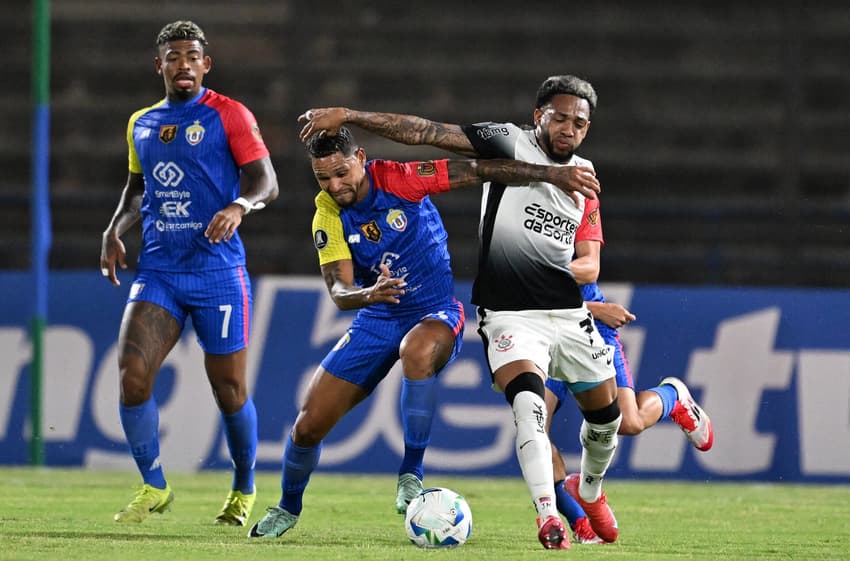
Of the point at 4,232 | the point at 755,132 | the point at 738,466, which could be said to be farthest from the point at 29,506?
the point at 755,132

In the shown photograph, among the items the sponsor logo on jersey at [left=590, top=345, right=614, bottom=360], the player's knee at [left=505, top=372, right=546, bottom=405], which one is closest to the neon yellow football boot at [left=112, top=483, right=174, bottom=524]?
the player's knee at [left=505, top=372, right=546, bottom=405]

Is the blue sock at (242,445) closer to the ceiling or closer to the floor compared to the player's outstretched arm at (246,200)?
closer to the floor

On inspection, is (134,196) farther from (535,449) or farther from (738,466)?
(738,466)

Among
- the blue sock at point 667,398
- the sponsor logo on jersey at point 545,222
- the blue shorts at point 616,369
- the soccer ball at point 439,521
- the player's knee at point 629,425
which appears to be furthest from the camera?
the blue sock at point 667,398

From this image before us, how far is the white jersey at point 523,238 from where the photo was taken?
22.9 feet

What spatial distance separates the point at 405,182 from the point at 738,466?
15.5 feet

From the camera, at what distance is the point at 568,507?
753 centimetres

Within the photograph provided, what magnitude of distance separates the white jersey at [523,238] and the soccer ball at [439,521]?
2.69ft

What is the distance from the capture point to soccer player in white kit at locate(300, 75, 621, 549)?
22.6 ft

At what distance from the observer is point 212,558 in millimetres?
6227

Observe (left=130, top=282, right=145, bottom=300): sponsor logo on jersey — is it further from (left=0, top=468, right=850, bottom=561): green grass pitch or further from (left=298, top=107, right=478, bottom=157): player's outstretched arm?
(left=298, top=107, right=478, bottom=157): player's outstretched arm

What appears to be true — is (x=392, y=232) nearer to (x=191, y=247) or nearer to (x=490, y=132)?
(x=490, y=132)

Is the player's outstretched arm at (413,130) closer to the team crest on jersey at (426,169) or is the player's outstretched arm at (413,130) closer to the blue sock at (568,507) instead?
the team crest on jersey at (426,169)

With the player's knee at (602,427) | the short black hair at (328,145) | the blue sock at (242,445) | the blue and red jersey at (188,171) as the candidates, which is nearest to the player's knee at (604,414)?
the player's knee at (602,427)
